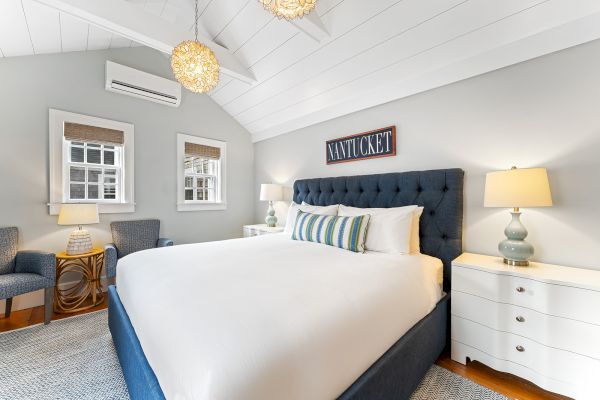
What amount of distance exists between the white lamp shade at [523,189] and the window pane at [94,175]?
156 inches

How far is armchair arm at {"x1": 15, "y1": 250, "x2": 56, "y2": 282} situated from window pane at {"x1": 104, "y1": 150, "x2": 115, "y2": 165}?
47.7 inches

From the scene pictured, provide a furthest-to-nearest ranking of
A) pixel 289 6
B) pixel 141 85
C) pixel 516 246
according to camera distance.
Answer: pixel 141 85 → pixel 516 246 → pixel 289 6

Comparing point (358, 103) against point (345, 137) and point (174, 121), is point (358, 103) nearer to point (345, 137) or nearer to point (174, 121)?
point (345, 137)

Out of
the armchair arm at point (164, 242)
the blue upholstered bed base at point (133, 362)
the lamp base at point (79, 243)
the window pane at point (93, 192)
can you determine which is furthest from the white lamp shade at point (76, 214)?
the blue upholstered bed base at point (133, 362)

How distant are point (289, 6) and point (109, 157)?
2.92m

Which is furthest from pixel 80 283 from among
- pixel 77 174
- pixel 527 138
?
pixel 527 138

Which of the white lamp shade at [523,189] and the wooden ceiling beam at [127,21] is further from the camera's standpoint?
the wooden ceiling beam at [127,21]

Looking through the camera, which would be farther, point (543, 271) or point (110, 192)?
point (110, 192)

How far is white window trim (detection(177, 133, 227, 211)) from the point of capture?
3561 millimetres

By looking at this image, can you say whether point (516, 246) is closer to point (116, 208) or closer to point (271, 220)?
point (271, 220)

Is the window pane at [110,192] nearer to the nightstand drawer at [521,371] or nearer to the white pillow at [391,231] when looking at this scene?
the white pillow at [391,231]

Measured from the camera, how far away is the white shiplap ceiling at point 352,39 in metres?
1.71

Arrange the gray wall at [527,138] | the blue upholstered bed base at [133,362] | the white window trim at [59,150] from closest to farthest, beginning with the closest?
the blue upholstered bed base at [133,362] < the gray wall at [527,138] < the white window trim at [59,150]

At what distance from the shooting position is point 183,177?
3609 millimetres
